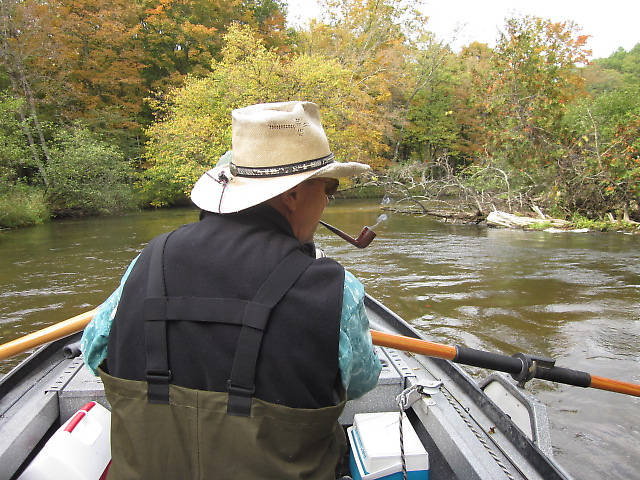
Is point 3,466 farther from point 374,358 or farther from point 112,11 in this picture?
point 112,11

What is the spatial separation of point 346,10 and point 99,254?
2202 cm

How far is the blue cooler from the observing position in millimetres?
1779

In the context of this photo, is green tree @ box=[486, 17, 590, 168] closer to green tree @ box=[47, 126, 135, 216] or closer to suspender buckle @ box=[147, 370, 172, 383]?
suspender buckle @ box=[147, 370, 172, 383]

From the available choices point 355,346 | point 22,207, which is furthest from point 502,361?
point 22,207

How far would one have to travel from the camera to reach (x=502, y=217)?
12.9m

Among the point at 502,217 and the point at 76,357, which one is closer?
the point at 76,357

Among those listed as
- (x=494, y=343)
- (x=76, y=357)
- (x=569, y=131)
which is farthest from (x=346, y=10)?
(x=76, y=357)

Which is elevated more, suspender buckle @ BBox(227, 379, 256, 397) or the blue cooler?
suspender buckle @ BBox(227, 379, 256, 397)

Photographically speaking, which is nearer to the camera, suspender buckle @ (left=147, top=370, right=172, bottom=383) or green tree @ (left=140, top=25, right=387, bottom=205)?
suspender buckle @ (left=147, top=370, right=172, bottom=383)

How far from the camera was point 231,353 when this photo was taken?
39.9 inches

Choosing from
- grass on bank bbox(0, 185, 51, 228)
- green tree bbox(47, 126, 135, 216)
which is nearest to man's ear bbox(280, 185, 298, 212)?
grass on bank bbox(0, 185, 51, 228)

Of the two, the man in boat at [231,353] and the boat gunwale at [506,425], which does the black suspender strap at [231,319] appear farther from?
the boat gunwale at [506,425]

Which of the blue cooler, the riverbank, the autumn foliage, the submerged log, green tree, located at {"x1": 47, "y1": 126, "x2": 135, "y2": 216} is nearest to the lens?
the blue cooler

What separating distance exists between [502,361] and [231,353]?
150 centimetres
